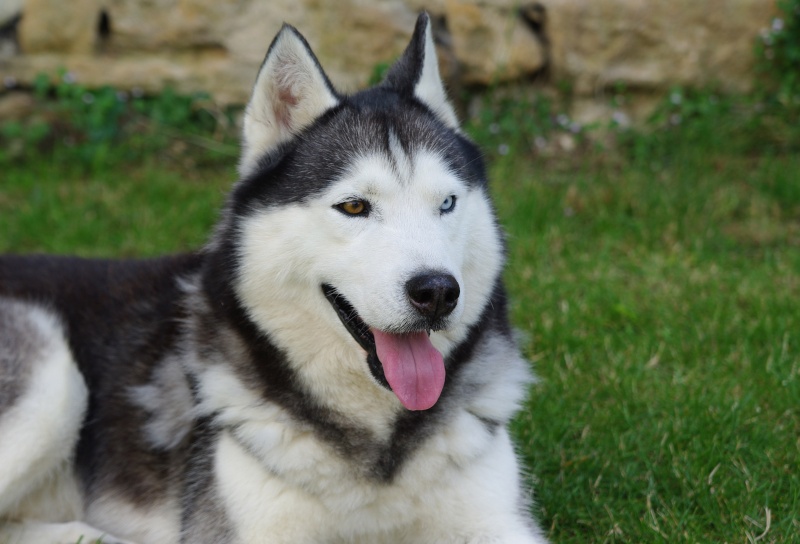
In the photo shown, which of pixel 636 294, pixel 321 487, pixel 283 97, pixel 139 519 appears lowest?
pixel 636 294

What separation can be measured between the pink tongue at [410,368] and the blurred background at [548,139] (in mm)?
1724

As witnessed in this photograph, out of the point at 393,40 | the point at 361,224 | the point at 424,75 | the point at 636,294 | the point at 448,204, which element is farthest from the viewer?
the point at 393,40

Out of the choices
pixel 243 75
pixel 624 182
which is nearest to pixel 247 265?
pixel 624 182

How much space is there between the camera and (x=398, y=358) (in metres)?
2.89

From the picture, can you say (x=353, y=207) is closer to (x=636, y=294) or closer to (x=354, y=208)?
(x=354, y=208)

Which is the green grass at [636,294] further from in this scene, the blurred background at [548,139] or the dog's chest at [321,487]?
the dog's chest at [321,487]

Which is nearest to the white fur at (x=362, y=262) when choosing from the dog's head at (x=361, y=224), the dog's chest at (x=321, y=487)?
the dog's head at (x=361, y=224)

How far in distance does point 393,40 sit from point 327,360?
4684mm

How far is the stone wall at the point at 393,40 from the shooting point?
712cm

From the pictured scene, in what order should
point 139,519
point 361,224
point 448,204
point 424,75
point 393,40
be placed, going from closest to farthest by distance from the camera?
point 361,224 → point 448,204 → point 424,75 → point 139,519 → point 393,40

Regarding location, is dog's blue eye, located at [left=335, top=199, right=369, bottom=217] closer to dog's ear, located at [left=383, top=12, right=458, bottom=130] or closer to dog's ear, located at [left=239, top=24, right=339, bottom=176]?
dog's ear, located at [left=239, top=24, right=339, bottom=176]

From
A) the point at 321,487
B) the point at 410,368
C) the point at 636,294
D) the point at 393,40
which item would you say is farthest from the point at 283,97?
the point at 393,40

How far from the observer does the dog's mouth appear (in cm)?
287

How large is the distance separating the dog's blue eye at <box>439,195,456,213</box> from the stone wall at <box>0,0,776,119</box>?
14.3 feet
